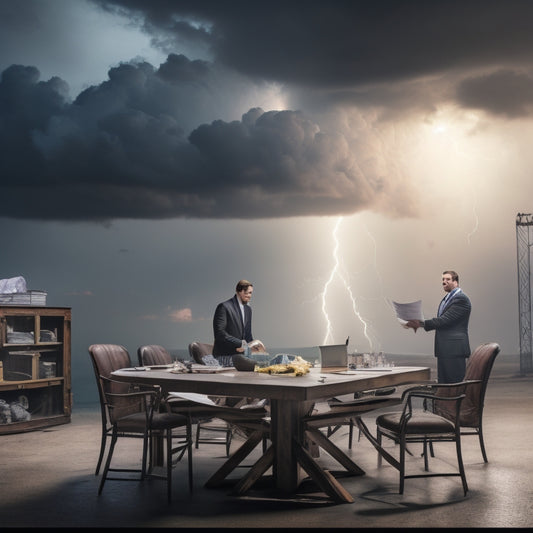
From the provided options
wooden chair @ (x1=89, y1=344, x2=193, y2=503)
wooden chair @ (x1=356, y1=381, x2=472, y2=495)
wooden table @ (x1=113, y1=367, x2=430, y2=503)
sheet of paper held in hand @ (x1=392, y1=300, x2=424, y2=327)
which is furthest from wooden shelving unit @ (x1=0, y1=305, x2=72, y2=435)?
wooden chair @ (x1=356, y1=381, x2=472, y2=495)

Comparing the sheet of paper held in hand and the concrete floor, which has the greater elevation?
the sheet of paper held in hand

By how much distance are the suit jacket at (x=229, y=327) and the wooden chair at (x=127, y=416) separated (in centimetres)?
102

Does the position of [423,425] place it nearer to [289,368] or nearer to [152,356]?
[289,368]

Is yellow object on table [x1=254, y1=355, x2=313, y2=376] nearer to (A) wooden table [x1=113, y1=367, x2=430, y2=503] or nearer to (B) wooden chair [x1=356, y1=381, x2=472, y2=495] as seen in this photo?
(A) wooden table [x1=113, y1=367, x2=430, y2=503]

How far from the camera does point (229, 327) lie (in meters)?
6.09

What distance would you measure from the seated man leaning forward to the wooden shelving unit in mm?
1923

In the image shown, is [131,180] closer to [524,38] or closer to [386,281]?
[386,281]

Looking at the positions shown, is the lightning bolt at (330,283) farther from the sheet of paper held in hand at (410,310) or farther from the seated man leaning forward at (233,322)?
the seated man leaning forward at (233,322)

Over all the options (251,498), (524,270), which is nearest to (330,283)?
(524,270)

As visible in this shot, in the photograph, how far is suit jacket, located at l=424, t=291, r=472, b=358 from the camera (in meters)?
6.40

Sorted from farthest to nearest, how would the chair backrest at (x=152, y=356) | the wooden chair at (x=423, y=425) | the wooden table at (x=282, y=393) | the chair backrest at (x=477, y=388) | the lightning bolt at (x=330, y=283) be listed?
the lightning bolt at (x=330, y=283), the chair backrest at (x=152, y=356), the chair backrest at (x=477, y=388), the wooden chair at (x=423, y=425), the wooden table at (x=282, y=393)

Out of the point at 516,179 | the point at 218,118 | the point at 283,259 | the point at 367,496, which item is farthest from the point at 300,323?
the point at 367,496

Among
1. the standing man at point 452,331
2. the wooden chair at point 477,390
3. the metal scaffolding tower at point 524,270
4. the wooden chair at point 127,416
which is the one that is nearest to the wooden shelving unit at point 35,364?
the wooden chair at point 127,416

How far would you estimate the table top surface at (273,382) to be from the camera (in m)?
3.68
